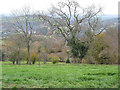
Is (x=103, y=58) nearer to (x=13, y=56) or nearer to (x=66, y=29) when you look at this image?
(x=66, y=29)

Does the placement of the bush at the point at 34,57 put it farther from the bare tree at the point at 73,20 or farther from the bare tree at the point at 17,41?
the bare tree at the point at 73,20

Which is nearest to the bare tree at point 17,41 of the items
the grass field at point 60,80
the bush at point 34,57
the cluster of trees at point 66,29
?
the cluster of trees at point 66,29

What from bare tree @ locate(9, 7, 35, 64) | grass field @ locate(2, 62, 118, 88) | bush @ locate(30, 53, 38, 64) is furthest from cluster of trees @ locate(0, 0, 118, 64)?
grass field @ locate(2, 62, 118, 88)

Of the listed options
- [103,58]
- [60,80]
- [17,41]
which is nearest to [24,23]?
[17,41]

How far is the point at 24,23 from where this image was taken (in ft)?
87.4

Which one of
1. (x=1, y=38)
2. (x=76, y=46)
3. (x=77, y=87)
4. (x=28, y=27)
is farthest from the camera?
(x=28, y=27)

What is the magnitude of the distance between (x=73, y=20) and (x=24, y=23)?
8.82m

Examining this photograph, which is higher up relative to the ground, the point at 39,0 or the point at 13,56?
the point at 39,0

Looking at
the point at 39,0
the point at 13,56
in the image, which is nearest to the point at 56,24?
the point at 39,0

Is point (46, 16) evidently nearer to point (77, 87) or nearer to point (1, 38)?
point (1, 38)

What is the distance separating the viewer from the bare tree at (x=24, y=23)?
2547 centimetres

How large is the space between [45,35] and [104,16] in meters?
10.1

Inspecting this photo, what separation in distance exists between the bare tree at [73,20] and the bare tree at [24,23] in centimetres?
283

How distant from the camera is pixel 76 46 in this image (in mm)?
23234
